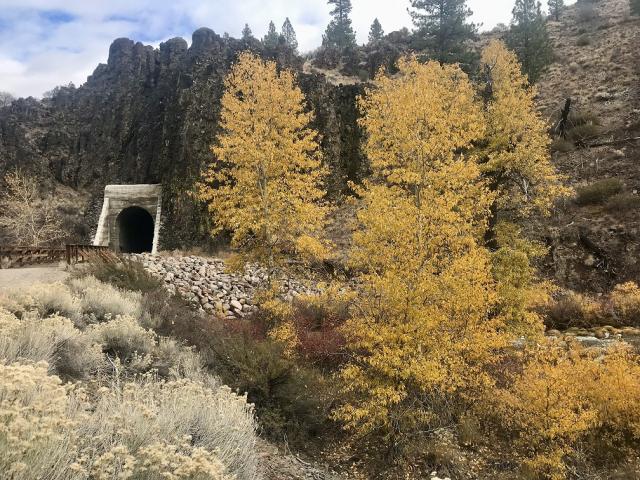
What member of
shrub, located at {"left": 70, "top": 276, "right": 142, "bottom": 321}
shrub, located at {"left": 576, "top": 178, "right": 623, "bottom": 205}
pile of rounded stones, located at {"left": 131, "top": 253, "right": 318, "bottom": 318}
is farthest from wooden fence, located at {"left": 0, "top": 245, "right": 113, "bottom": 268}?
shrub, located at {"left": 576, "top": 178, "right": 623, "bottom": 205}

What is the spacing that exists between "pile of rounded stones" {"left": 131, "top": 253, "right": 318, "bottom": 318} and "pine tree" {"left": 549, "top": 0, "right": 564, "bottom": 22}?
50.8 metres

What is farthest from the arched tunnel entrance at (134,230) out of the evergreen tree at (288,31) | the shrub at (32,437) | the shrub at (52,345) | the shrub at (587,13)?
the shrub at (587,13)

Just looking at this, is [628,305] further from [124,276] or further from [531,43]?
[531,43]

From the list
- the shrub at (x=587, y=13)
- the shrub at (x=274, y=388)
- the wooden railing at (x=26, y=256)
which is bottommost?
the shrub at (x=274, y=388)

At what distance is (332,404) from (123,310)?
188 inches

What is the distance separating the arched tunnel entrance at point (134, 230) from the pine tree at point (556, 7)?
4978cm

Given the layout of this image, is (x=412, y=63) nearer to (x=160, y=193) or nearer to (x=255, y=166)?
(x=255, y=166)

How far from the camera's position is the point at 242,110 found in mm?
13164

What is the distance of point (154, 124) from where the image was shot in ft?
117

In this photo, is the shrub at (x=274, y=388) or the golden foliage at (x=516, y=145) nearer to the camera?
the shrub at (x=274, y=388)

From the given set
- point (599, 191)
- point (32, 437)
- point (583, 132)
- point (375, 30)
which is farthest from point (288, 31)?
point (32, 437)

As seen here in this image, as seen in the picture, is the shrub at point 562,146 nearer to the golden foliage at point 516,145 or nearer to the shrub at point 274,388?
the golden foliage at point 516,145

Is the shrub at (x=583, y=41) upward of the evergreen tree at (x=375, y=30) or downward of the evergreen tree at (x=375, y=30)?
downward

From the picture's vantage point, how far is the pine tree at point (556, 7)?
2002 inches
